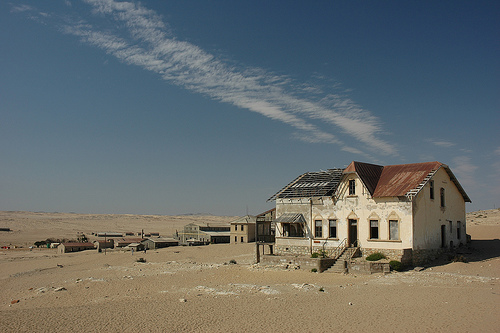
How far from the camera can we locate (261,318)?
16781 millimetres

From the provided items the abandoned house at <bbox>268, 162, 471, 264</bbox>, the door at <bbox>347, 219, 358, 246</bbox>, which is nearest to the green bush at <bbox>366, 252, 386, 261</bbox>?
the abandoned house at <bbox>268, 162, 471, 264</bbox>

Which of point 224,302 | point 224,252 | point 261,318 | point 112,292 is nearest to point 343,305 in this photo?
point 261,318

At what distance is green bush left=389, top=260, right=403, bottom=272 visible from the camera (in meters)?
26.3

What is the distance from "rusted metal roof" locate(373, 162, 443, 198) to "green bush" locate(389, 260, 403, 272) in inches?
187

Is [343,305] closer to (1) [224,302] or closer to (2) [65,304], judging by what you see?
(1) [224,302]

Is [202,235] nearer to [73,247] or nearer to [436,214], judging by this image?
[73,247]

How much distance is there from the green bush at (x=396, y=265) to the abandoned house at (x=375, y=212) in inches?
20.1

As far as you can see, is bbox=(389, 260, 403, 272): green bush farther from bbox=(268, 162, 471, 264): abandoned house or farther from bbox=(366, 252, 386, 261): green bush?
bbox=(366, 252, 386, 261): green bush

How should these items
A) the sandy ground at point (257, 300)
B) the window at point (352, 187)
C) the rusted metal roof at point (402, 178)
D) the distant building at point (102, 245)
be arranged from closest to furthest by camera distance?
the sandy ground at point (257, 300) < the rusted metal roof at point (402, 178) < the window at point (352, 187) < the distant building at point (102, 245)

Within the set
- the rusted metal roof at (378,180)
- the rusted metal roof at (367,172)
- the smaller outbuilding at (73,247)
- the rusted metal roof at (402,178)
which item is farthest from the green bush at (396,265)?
the smaller outbuilding at (73,247)

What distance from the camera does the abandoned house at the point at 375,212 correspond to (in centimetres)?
2806

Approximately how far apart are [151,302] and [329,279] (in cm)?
1181

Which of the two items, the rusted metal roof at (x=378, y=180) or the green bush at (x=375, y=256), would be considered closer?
the green bush at (x=375, y=256)

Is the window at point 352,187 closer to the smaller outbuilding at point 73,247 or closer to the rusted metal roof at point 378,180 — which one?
the rusted metal roof at point 378,180
